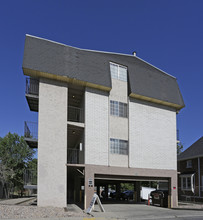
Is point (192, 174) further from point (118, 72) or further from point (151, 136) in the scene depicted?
point (118, 72)

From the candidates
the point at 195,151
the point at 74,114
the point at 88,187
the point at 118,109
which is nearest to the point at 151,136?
the point at 118,109

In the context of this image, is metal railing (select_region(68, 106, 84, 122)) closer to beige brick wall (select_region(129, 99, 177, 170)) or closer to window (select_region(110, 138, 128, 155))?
window (select_region(110, 138, 128, 155))

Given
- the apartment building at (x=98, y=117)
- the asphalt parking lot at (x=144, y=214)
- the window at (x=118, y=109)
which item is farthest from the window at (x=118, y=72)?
the asphalt parking lot at (x=144, y=214)

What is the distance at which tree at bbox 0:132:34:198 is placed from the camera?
43688 mm

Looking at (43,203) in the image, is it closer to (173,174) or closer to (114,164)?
(114,164)

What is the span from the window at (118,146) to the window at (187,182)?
525 inches

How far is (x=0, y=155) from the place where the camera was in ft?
148

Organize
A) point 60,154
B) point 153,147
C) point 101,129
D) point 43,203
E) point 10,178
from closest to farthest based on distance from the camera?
point 43,203 < point 60,154 < point 101,129 < point 153,147 < point 10,178

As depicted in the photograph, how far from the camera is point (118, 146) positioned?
19922mm

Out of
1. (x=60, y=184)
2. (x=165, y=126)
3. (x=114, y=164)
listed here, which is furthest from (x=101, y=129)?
(x=165, y=126)

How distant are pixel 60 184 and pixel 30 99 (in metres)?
6.57

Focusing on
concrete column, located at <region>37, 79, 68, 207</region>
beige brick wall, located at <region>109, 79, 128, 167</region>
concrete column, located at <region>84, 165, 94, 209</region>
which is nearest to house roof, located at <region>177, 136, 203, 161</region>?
beige brick wall, located at <region>109, 79, 128, 167</region>

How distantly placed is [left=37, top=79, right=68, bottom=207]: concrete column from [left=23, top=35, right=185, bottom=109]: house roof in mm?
1238

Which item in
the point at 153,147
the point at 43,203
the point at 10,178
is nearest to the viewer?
the point at 43,203
